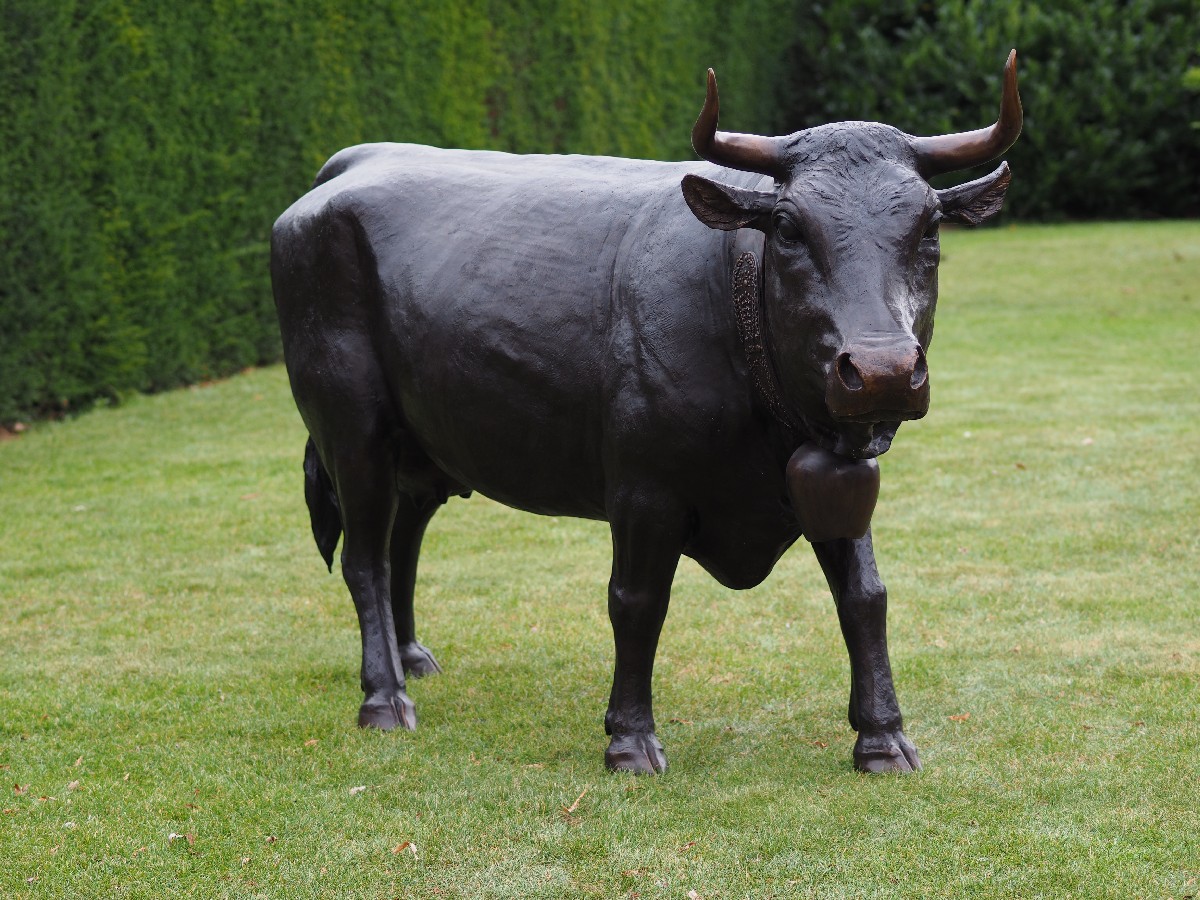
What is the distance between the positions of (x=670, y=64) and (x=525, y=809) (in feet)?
56.1

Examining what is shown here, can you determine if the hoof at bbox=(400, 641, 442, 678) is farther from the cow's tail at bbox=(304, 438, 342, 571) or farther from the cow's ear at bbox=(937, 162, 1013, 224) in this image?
the cow's ear at bbox=(937, 162, 1013, 224)

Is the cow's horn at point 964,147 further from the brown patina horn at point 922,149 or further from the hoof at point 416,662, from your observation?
the hoof at point 416,662

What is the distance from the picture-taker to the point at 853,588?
4.55 meters

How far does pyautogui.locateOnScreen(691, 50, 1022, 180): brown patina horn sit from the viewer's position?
3951mm

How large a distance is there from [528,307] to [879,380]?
150 centimetres

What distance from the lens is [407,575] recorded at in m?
5.93

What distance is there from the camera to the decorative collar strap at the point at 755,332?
13.6 feet

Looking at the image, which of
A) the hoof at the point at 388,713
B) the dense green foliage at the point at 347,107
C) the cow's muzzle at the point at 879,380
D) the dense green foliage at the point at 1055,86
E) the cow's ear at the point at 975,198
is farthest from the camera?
the dense green foliage at the point at 1055,86

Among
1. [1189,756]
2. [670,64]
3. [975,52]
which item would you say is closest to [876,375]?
[1189,756]

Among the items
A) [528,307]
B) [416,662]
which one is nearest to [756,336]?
[528,307]

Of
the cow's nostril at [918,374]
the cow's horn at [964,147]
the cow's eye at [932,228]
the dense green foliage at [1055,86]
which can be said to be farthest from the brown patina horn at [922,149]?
the dense green foliage at [1055,86]

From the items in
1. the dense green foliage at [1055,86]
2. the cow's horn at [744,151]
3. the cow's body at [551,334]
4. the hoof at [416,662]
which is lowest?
the dense green foliage at [1055,86]

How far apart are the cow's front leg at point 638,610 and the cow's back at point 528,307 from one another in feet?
0.73

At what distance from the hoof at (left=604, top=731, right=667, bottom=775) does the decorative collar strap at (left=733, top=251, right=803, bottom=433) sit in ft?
3.89
